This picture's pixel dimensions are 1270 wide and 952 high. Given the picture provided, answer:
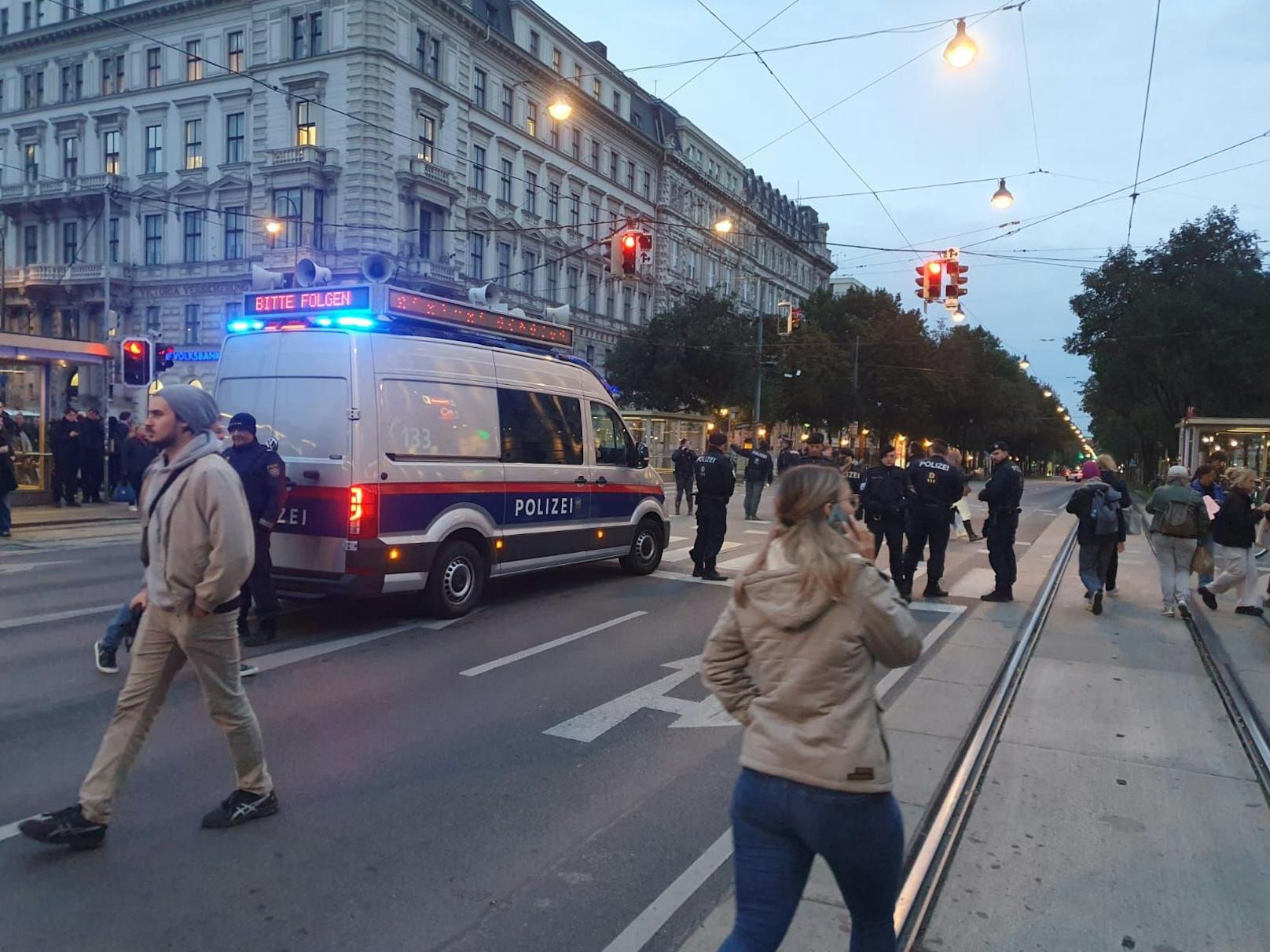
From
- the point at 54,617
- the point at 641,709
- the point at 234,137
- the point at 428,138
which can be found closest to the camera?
the point at 641,709

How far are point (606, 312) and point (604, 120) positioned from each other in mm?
10699

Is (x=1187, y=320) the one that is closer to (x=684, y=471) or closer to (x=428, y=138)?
(x=684, y=471)

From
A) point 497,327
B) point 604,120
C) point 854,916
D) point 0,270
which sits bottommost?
point 854,916

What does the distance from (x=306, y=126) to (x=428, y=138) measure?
4.98 metres

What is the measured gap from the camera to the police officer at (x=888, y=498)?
1015cm

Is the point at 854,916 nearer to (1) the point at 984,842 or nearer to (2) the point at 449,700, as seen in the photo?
(1) the point at 984,842

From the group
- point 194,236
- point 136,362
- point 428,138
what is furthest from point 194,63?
point 136,362

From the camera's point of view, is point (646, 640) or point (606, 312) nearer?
point (646, 640)

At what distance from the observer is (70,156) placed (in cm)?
4603

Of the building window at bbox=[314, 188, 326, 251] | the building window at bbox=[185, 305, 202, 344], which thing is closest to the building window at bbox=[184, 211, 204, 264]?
the building window at bbox=[185, 305, 202, 344]

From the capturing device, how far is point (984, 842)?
422cm

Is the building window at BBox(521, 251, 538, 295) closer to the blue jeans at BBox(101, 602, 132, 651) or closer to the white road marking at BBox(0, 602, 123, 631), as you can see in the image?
the white road marking at BBox(0, 602, 123, 631)

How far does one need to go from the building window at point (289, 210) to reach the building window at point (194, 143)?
5513mm

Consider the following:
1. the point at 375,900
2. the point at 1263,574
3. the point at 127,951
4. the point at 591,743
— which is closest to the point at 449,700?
the point at 591,743
